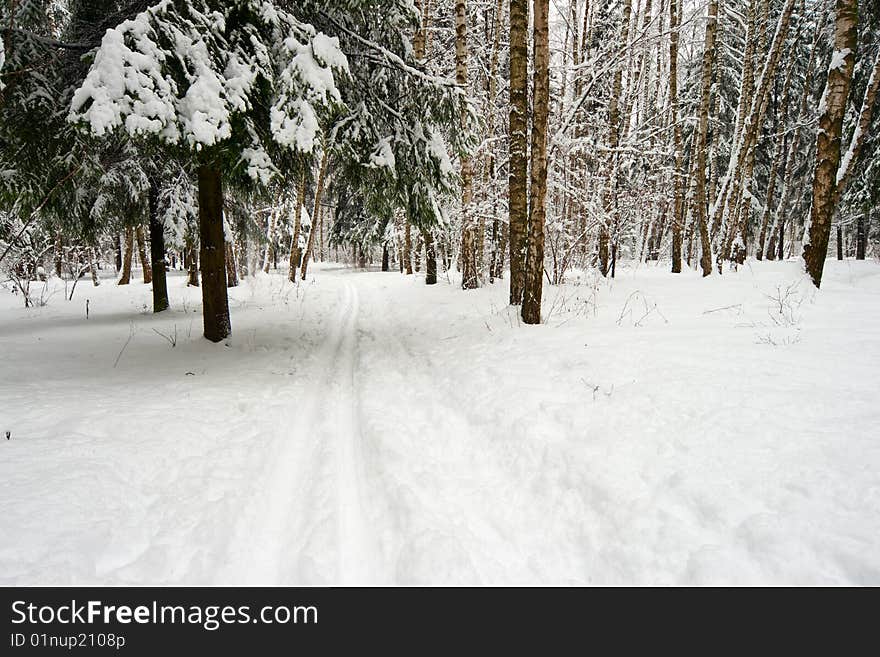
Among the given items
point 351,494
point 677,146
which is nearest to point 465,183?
point 677,146

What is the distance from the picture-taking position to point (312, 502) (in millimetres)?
3332

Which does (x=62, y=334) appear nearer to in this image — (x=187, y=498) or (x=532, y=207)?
(x=187, y=498)

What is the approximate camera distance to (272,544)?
2.88 meters

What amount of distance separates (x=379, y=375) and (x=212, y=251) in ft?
13.8

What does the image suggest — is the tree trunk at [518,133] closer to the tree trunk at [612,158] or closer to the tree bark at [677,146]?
the tree trunk at [612,158]

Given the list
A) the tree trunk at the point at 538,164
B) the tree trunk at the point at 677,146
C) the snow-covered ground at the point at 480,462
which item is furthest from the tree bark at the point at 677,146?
the snow-covered ground at the point at 480,462

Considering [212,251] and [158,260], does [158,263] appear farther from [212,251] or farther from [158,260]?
[212,251]

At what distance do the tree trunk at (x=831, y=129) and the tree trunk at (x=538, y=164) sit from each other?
18.1 feet

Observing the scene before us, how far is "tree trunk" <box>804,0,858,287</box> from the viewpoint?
7.66m

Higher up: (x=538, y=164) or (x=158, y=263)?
(x=538, y=164)

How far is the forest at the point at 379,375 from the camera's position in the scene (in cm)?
273

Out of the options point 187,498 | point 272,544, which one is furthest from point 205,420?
point 272,544

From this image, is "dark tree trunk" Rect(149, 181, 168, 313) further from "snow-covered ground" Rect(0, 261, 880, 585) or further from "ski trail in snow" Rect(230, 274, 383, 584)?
"ski trail in snow" Rect(230, 274, 383, 584)

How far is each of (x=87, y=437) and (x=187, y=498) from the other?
1.58 meters
